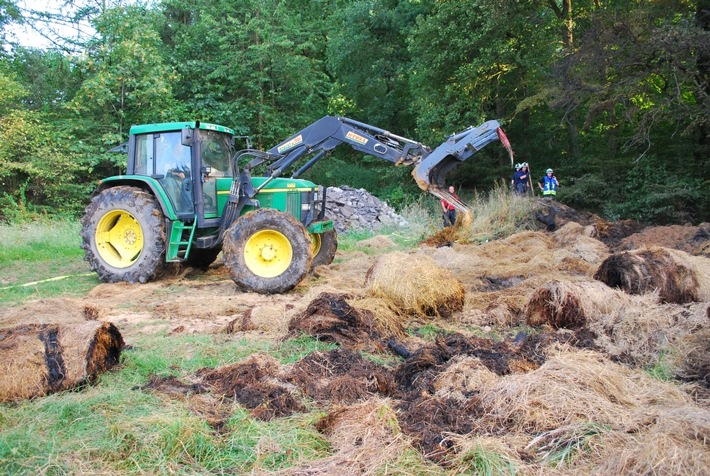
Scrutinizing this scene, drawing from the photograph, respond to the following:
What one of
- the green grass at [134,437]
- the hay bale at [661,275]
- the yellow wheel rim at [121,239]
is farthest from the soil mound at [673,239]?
the green grass at [134,437]

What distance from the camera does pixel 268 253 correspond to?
8.37 meters

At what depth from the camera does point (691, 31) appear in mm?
13664

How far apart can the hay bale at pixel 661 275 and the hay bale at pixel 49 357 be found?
5.20 m

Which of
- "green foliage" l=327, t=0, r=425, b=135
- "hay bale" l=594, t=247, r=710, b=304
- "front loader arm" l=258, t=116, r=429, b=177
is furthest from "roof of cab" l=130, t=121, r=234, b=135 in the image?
"green foliage" l=327, t=0, r=425, b=135

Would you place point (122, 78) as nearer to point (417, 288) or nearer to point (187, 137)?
point (187, 137)

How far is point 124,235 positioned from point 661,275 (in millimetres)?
Answer: 7442

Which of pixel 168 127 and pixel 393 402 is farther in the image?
pixel 168 127

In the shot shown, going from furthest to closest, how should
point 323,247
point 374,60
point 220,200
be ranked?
1. point 374,60
2. point 323,247
3. point 220,200

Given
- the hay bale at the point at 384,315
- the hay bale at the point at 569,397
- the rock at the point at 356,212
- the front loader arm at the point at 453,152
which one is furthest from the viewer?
the rock at the point at 356,212

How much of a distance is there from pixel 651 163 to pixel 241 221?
48.1 feet

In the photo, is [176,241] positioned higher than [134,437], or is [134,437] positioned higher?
[176,241]

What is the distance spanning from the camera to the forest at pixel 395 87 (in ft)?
52.3

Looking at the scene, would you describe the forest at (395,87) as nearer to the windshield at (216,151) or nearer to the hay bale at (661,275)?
the hay bale at (661,275)

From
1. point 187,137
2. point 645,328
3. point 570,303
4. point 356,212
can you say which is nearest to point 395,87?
point 356,212
